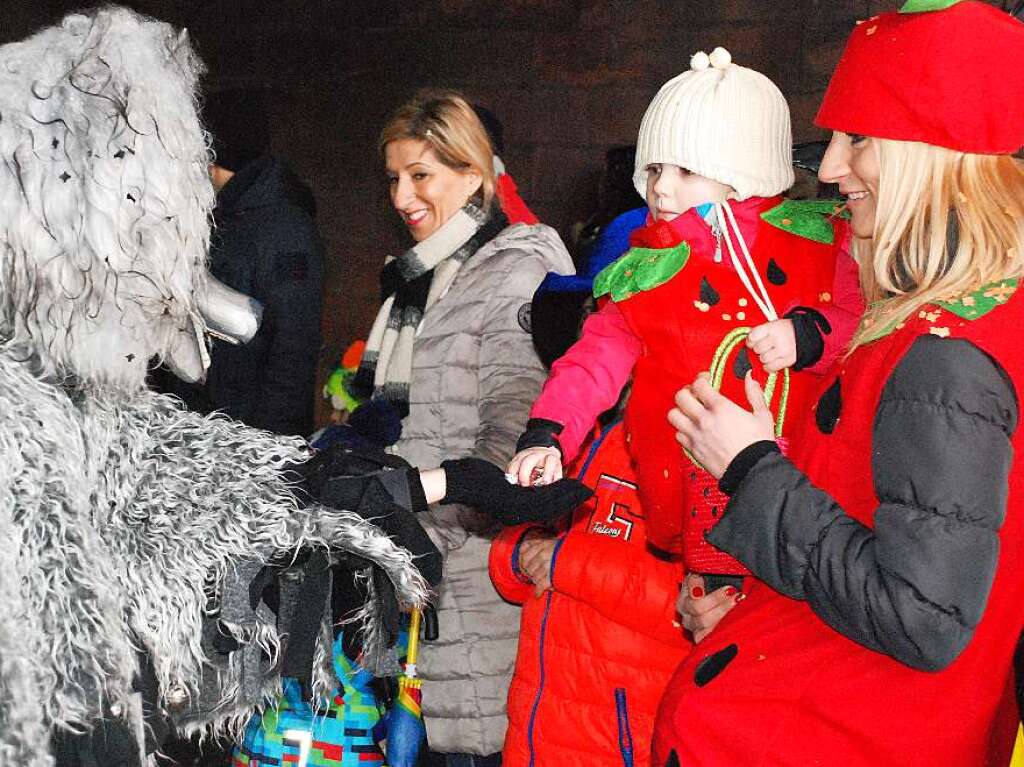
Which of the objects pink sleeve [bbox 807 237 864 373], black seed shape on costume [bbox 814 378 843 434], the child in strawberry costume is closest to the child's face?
the child in strawberry costume

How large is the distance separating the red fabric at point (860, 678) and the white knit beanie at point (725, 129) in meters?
0.62

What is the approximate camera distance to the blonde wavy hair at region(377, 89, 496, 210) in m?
2.77

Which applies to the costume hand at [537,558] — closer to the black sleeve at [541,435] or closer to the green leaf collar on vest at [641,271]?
the black sleeve at [541,435]

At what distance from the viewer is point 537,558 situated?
2248mm

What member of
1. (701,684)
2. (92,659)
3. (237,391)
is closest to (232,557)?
(92,659)

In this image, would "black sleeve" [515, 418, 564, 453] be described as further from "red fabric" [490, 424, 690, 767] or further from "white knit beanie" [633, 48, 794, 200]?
"white knit beanie" [633, 48, 794, 200]

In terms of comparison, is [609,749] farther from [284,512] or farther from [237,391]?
[237,391]

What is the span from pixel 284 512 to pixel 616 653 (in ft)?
2.68

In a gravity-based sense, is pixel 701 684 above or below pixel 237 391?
above

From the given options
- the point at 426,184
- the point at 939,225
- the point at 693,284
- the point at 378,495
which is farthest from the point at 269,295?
the point at 939,225

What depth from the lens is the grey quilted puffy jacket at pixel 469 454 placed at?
2.47 meters

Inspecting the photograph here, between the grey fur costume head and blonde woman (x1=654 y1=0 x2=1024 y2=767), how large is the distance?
1.68 ft

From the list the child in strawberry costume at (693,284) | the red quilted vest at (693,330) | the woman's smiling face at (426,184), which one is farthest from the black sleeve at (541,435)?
the woman's smiling face at (426,184)

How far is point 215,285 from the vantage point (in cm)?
164
